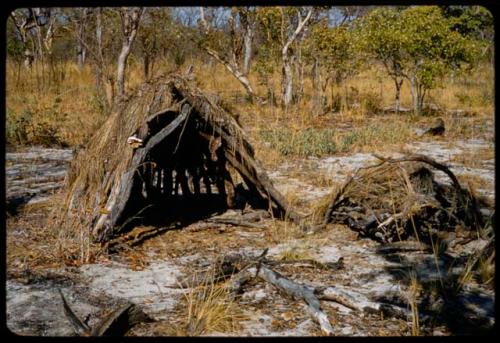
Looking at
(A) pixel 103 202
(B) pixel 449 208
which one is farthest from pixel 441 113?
(A) pixel 103 202

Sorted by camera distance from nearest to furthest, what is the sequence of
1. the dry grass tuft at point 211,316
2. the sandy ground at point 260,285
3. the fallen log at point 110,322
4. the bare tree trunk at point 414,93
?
the fallen log at point 110,322, the dry grass tuft at point 211,316, the sandy ground at point 260,285, the bare tree trunk at point 414,93

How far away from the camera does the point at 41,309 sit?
4.85m

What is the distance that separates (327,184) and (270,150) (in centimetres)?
241

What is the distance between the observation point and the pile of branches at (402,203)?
6.76 meters

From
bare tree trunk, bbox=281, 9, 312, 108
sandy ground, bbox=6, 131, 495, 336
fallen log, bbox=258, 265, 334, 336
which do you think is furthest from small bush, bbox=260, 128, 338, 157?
fallen log, bbox=258, 265, 334, 336

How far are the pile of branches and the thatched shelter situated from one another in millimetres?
791

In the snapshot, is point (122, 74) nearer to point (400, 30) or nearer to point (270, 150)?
point (270, 150)

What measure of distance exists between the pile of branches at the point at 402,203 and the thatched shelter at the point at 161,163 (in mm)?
791

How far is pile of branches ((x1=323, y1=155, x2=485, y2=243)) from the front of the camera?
22.2ft

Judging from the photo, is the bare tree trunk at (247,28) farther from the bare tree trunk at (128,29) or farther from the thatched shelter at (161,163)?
the thatched shelter at (161,163)

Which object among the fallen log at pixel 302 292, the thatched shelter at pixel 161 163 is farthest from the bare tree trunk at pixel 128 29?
the fallen log at pixel 302 292

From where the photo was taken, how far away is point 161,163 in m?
7.67

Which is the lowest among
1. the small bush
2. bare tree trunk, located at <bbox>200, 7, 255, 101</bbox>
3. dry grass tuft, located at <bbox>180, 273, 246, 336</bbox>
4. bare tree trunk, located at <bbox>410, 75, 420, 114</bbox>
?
dry grass tuft, located at <bbox>180, 273, 246, 336</bbox>

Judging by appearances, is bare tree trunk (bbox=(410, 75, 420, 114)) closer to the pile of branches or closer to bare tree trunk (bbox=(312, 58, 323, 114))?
bare tree trunk (bbox=(312, 58, 323, 114))
